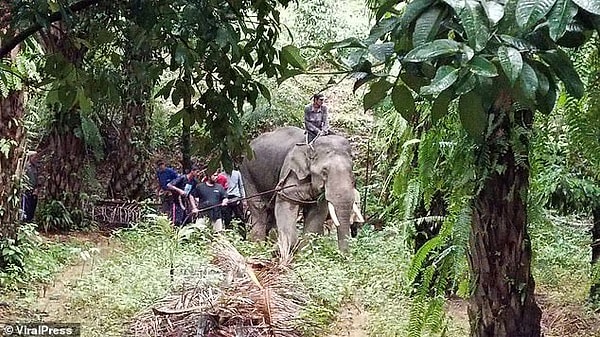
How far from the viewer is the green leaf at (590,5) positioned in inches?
32.1

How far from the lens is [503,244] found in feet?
7.05

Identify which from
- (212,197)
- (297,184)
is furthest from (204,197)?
(297,184)

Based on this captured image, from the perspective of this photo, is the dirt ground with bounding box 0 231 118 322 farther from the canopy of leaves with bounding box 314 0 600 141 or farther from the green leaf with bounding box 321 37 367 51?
the canopy of leaves with bounding box 314 0 600 141

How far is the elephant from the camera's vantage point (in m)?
6.63

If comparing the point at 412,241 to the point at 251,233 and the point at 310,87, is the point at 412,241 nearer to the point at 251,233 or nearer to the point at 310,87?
the point at 251,233

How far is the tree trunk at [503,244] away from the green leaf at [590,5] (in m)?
1.14

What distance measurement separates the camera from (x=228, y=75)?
1624mm

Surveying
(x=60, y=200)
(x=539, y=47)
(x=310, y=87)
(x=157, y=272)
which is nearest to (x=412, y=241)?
(x=157, y=272)

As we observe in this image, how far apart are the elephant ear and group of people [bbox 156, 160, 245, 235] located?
54cm

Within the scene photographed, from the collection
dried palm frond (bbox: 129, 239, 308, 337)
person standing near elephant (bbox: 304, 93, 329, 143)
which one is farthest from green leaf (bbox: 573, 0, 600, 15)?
person standing near elephant (bbox: 304, 93, 329, 143)

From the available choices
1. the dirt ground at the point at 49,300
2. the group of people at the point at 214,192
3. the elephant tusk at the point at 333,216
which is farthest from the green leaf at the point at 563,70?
the group of people at the point at 214,192

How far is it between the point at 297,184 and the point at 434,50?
624 centimetres

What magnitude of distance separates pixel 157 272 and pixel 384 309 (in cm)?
169

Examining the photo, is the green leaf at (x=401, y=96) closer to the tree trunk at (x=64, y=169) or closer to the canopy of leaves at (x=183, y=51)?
the canopy of leaves at (x=183, y=51)
